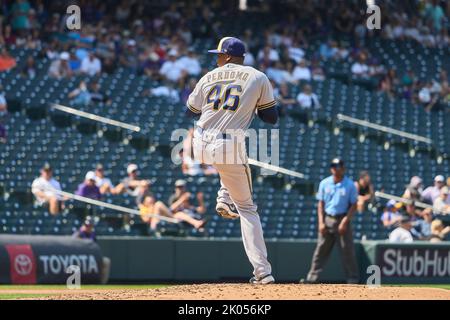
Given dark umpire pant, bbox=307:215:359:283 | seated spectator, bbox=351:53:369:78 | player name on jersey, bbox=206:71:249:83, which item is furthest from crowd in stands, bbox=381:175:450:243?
player name on jersey, bbox=206:71:249:83

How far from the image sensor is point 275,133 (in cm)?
2172

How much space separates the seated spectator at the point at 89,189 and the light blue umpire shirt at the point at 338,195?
427cm

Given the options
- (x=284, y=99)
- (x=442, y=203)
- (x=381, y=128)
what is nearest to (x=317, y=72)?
(x=284, y=99)

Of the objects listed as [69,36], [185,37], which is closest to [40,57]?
[69,36]

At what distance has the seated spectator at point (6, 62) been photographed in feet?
68.3

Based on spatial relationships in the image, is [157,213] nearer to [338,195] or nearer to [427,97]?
[338,195]

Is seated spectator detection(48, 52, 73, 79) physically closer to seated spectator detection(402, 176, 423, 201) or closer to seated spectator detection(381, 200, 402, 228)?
seated spectator detection(381, 200, 402, 228)

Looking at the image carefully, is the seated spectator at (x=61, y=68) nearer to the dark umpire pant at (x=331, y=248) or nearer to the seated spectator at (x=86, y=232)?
the seated spectator at (x=86, y=232)

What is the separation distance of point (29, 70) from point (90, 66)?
1.32 m

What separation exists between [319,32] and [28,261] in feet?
45.7

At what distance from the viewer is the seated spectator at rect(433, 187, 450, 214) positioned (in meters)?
20.3

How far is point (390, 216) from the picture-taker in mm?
19875
